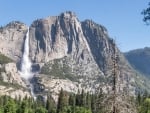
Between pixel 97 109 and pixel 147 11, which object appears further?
pixel 97 109

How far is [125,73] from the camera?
29844 millimetres

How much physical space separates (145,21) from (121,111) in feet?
29.6

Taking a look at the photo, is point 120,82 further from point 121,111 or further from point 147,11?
point 147,11

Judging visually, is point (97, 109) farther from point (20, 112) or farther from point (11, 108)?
point (20, 112)

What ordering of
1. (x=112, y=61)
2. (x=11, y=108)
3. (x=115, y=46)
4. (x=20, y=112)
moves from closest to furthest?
(x=115, y=46), (x=112, y=61), (x=11, y=108), (x=20, y=112)

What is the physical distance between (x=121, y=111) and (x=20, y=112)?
488ft

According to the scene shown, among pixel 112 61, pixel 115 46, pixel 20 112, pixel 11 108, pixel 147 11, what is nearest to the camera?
pixel 147 11

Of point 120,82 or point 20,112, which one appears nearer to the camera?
point 120,82

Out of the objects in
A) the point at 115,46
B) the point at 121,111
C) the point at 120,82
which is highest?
the point at 115,46

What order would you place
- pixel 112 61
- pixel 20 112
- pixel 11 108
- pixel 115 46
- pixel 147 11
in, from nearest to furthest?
pixel 147 11 < pixel 115 46 < pixel 112 61 < pixel 11 108 < pixel 20 112

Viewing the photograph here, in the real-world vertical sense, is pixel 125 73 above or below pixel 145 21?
below

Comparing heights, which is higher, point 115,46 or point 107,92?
point 115,46

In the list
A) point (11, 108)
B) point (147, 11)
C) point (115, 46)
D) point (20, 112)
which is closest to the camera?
point (147, 11)

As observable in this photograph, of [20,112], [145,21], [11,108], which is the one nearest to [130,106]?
[145,21]
